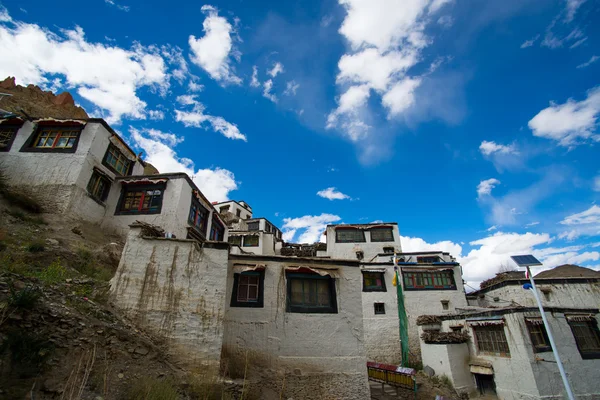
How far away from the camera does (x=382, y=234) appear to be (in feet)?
119

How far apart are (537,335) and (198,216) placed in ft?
76.0

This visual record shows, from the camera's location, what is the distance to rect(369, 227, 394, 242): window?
3597cm

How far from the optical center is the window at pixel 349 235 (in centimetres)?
3628

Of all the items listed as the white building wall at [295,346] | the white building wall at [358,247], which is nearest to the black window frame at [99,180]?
the white building wall at [295,346]

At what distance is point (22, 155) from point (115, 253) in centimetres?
1090

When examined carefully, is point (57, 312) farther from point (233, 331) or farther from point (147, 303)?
point (233, 331)

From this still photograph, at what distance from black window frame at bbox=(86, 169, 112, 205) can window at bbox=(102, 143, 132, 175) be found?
1146 mm

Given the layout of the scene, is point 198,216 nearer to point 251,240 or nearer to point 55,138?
point 55,138

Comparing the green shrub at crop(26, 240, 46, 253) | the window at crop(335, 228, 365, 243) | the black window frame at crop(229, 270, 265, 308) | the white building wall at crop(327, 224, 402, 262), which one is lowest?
the black window frame at crop(229, 270, 265, 308)

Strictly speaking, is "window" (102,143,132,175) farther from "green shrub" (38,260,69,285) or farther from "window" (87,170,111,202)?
"green shrub" (38,260,69,285)

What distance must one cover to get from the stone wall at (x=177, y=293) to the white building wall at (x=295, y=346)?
6.89ft

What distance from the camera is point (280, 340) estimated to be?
12.6 meters

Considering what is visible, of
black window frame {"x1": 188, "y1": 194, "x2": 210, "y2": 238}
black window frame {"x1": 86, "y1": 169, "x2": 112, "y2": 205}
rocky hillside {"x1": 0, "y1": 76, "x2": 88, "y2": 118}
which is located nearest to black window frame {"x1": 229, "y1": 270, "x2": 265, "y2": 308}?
black window frame {"x1": 188, "y1": 194, "x2": 210, "y2": 238}

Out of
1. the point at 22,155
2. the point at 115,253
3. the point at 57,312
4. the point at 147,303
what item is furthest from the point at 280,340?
the point at 22,155
